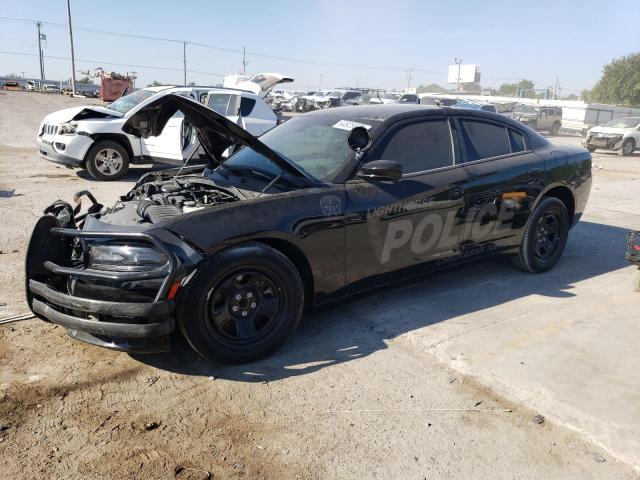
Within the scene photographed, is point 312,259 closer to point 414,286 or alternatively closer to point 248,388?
point 248,388

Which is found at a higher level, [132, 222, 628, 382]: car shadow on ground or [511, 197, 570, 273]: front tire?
[511, 197, 570, 273]: front tire

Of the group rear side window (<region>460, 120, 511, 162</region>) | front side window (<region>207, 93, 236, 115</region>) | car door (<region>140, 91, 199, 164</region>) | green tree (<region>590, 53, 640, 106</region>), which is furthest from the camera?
green tree (<region>590, 53, 640, 106</region>)

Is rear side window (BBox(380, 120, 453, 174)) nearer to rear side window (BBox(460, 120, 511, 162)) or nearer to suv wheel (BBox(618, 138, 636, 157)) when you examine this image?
rear side window (BBox(460, 120, 511, 162))

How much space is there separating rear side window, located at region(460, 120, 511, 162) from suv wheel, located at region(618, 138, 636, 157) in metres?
18.8

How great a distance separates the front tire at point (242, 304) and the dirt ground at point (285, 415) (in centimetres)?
15

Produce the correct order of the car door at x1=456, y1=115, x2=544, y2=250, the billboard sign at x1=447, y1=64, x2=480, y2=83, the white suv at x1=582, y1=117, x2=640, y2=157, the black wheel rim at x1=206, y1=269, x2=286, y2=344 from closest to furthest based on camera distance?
the black wheel rim at x1=206, y1=269, x2=286, y2=344, the car door at x1=456, y1=115, x2=544, y2=250, the white suv at x1=582, y1=117, x2=640, y2=157, the billboard sign at x1=447, y1=64, x2=480, y2=83

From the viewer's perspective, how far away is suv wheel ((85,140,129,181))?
380 inches

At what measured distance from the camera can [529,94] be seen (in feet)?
368

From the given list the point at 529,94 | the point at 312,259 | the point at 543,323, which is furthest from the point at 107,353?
the point at 529,94

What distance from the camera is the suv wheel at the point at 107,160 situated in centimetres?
964

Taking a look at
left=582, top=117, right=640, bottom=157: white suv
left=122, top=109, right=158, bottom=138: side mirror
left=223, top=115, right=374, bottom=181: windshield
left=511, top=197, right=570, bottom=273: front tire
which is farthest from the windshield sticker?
left=582, top=117, right=640, bottom=157: white suv

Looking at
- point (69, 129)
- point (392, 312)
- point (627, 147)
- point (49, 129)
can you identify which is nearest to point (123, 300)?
point (392, 312)

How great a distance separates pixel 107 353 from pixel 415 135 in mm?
2800

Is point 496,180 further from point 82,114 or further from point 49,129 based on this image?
point 49,129
